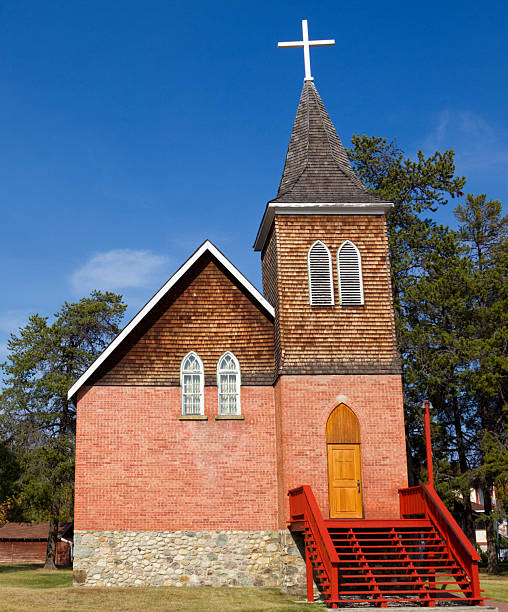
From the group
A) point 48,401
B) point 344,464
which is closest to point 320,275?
point 344,464

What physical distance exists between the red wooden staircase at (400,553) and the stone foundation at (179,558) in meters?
1.32

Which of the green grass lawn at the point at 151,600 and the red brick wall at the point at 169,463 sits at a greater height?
the red brick wall at the point at 169,463

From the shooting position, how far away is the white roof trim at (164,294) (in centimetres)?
1892

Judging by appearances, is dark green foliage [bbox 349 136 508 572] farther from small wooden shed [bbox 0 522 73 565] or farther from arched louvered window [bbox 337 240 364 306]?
small wooden shed [bbox 0 522 73 565]

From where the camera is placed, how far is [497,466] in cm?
2605

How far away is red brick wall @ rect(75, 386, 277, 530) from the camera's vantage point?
60.3 feet

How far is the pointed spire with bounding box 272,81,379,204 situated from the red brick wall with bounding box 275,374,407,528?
16.1ft

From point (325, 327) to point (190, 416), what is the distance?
167 inches

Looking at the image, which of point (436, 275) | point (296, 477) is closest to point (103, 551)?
point (296, 477)

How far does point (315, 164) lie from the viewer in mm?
20719

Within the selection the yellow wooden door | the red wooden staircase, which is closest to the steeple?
the yellow wooden door

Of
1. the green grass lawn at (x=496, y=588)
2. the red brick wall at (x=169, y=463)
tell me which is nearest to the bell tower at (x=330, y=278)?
the red brick wall at (x=169, y=463)

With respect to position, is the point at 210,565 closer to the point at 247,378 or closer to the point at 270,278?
the point at 247,378

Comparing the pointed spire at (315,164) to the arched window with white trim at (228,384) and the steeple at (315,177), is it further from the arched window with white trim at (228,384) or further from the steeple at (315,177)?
the arched window with white trim at (228,384)
